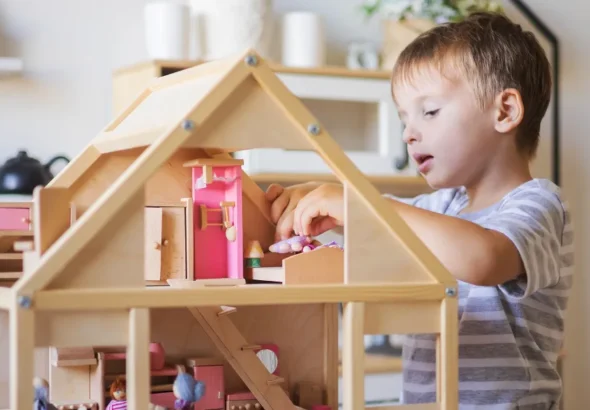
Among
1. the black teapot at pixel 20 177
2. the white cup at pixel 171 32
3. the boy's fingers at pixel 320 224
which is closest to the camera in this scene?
the boy's fingers at pixel 320 224

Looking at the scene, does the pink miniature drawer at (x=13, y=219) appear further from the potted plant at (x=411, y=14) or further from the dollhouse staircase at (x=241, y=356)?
the potted plant at (x=411, y=14)

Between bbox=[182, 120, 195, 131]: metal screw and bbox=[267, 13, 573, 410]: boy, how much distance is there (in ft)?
1.05

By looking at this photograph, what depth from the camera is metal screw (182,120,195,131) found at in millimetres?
705

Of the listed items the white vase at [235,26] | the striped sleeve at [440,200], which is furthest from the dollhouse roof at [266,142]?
the white vase at [235,26]

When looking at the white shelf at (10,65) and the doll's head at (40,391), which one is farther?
the white shelf at (10,65)

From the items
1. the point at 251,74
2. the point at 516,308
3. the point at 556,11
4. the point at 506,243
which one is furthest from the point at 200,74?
the point at 556,11

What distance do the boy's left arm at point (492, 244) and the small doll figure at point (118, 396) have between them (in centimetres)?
36

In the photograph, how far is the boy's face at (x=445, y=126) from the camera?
1.17 m

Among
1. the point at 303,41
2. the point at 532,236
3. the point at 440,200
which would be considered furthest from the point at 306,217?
the point at 303,41

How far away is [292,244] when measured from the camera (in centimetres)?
96

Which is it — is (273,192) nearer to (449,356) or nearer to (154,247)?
(154,247)

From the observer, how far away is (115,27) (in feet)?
8.63

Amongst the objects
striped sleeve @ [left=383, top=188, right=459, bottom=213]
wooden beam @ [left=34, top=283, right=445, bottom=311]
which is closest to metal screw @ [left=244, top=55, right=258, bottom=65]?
wooden beam @ [left=34, top=283, right=445, bottom=311]

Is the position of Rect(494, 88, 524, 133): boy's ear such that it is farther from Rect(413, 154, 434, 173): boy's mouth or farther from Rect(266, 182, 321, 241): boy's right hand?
Rect(266, 182, 321, 241): boy's right hand
